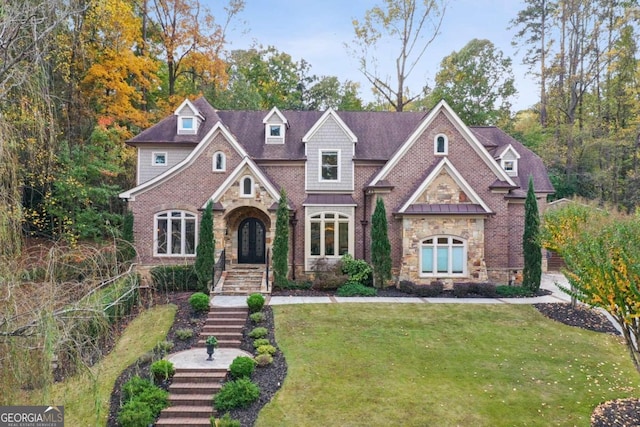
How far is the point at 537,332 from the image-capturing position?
11852 millimetres

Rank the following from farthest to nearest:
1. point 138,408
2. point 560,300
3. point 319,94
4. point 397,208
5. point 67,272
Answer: point 319,94, point 397,208, point 560,300, point 138,408, point 67,272

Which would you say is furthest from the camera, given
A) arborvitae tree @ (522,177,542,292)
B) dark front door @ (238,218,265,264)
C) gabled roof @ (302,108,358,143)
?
dark front door @ (238,218,265,264)

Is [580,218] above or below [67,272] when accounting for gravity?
above

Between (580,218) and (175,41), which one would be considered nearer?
(580,218)

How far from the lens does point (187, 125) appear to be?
2002 centimetres

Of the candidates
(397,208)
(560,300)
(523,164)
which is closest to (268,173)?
(397,208)

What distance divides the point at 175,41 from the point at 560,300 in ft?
94.7

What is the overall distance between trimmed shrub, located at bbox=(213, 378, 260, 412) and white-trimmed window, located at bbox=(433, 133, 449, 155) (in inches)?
539

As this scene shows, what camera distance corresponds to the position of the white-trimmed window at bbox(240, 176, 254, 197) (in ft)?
56.1

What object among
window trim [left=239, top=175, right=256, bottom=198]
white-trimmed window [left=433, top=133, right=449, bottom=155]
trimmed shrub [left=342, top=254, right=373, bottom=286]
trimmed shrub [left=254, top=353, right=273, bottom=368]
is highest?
white-trimmed window [left=433, top=133, right=449, bottom=155]

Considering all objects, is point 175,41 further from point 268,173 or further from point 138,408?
point 138,408

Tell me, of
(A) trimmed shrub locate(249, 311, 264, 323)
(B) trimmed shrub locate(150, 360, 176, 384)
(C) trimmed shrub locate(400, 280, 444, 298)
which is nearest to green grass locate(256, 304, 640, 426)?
(A) trimmed shrub locate(249, 311, 264, 323)

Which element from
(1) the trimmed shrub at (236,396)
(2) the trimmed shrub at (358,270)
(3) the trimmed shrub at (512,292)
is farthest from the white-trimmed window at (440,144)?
(1) the trimmed shrub at (236,396)

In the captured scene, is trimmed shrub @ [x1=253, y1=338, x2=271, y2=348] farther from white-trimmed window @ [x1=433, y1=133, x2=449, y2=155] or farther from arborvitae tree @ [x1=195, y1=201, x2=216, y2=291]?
white-trimmed window @ [x1=433, y1=133, x2=449, y2=155]
